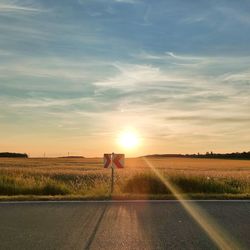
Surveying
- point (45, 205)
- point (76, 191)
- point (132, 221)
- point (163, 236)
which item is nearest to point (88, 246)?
point (163, 236)

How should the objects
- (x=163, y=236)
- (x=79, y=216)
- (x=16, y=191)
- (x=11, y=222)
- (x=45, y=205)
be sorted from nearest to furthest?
(x=163, y=236) < (x=11, y=222) < (x=79, y=216) < (x=45, y=205) < (x=16, y=191)

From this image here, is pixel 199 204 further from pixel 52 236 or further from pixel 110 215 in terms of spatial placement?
pixel 52 236

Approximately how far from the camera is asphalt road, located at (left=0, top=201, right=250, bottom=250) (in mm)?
7504

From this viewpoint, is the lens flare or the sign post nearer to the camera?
the lens flare

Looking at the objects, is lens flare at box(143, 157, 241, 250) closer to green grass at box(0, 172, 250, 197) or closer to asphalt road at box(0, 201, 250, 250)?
asphalt road at box(0, 201, 250, 250)

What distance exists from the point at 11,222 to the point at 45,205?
215 centimetres

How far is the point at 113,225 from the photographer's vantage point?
29.1ft

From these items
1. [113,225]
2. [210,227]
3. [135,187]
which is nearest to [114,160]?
[135,187]

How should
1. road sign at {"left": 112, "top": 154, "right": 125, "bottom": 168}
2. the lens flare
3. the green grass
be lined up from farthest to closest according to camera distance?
the green grass
road sign at {"left": 112, "top": 154, "right": 125, "bottom": 168}
the lens flare

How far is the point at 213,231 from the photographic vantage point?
27.5ft

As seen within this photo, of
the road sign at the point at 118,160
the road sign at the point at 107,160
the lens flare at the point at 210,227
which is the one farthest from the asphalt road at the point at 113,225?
the road sign at the point at 107,160

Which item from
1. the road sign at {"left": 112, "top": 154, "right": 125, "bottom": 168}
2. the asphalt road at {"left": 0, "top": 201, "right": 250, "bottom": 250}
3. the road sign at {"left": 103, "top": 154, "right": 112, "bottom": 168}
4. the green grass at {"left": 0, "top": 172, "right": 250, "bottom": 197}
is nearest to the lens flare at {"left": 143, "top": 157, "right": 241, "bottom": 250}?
the asphalt road at {"left": 0, "top": 201, "right": 250, "bottom": 250}

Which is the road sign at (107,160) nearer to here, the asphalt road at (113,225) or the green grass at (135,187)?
the green grass at (135,187)

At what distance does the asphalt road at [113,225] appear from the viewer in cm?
750
